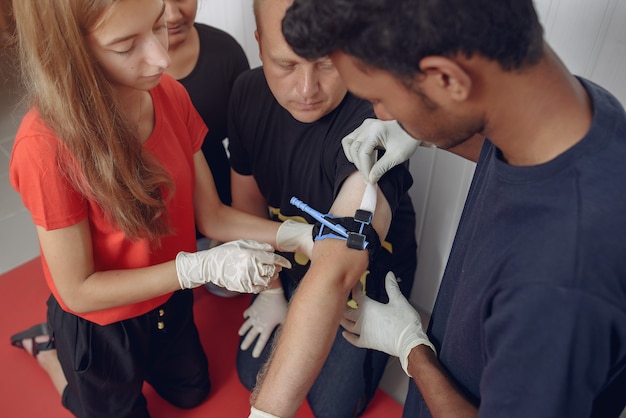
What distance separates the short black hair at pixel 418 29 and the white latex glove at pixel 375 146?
0.58 meters

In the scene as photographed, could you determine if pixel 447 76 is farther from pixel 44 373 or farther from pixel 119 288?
pixel 44 373

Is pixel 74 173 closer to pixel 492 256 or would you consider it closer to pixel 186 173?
pixel 186 173

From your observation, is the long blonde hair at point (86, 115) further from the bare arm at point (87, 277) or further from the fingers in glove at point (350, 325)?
the fingers in glove at point (350, 325)

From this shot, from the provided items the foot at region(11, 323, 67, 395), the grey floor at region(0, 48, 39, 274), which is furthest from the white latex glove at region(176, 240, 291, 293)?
the grey floor at region(0, 48, 39, 274)

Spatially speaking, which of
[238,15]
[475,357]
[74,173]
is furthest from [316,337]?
[238,15]

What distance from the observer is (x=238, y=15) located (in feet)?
7.04

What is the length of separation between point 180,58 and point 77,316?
922mm

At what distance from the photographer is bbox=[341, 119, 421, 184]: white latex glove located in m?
1.31

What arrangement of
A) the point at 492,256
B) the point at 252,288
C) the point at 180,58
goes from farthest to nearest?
the point at 180,58 → the point at 252,288 → the point at 492,256

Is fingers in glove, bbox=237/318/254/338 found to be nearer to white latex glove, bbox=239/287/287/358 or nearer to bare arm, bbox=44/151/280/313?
white latex glove, bbox=239/287/287/358

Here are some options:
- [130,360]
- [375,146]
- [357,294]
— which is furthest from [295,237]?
[130,360]

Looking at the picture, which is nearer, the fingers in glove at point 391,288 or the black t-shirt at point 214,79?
the fingers in glove at point 391,288

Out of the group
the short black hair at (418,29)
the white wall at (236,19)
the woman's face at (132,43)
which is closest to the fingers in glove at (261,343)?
the woman's face at (132,43)

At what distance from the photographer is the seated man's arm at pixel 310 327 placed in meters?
1.15
